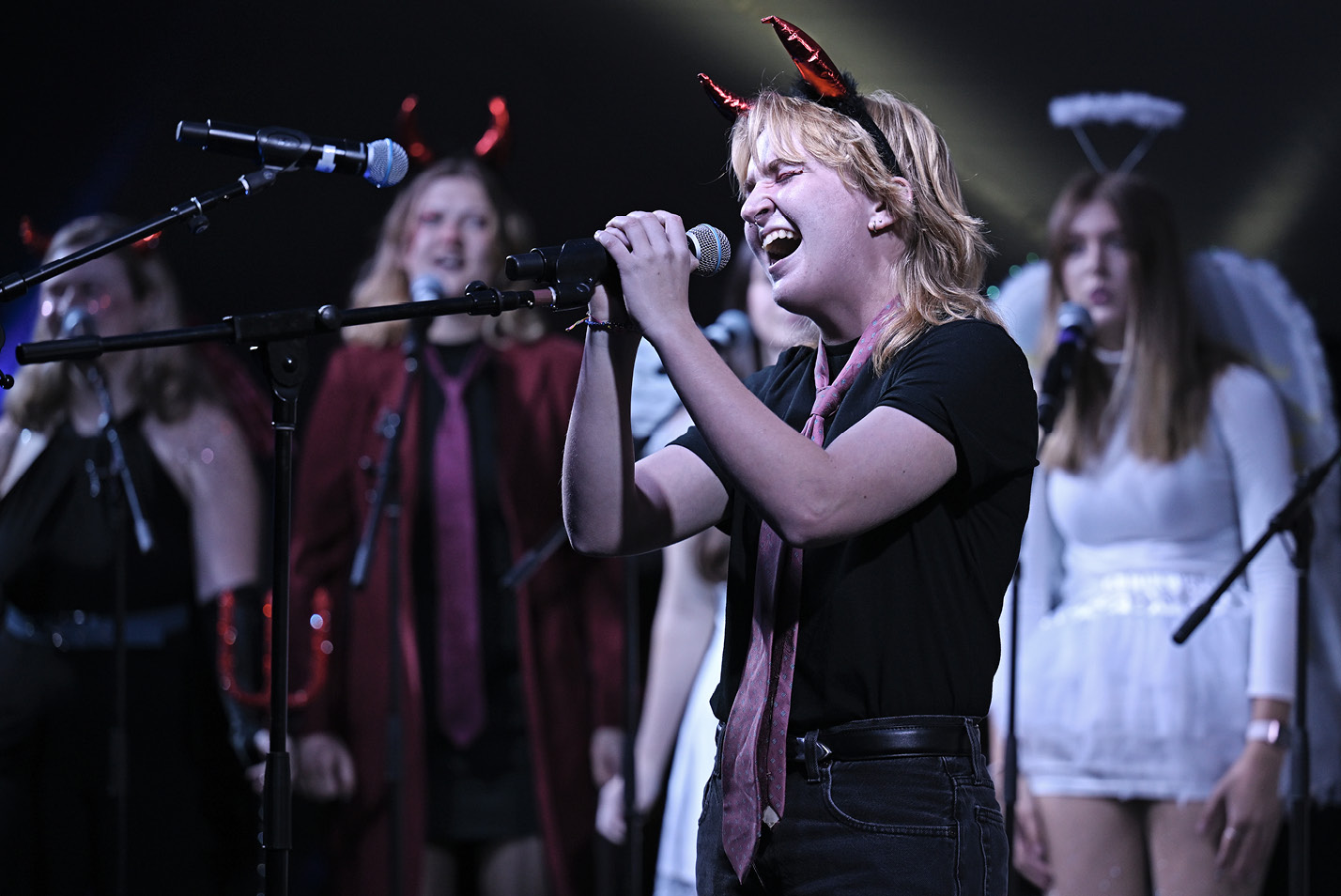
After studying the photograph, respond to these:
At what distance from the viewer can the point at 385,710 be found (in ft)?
11.5

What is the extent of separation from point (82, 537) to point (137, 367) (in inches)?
20.1

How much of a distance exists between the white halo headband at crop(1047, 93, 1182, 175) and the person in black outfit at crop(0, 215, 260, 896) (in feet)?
8.06

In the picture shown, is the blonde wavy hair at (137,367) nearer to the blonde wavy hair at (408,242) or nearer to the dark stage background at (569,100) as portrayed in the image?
the dark stage background at (569,100)

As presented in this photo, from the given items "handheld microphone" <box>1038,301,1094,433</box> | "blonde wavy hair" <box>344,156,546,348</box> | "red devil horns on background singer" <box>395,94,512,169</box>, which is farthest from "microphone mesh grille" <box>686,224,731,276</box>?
"red devil horns on background singer" <box>395,94,512,169</box>

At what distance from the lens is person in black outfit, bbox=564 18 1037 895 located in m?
1.36

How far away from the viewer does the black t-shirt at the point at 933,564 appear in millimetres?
1390

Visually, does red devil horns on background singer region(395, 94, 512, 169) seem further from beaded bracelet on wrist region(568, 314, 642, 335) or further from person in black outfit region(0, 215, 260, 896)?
beaded bracelet on wrist region(568, 314, 642, 335)

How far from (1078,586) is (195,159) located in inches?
105

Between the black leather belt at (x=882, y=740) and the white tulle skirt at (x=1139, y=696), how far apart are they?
1.84 m

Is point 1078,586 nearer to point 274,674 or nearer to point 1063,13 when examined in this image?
point 1063,13

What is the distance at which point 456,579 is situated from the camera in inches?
140

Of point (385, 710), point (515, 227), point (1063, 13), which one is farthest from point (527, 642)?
point (1063, 13)

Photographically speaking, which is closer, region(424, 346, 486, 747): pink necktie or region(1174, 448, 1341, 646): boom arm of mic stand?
region(1174, 448, 1341, 646): boom arm of mic stand

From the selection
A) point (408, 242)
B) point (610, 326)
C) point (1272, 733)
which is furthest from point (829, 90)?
point (408, 242)
